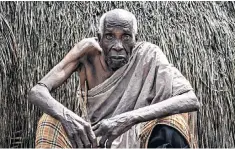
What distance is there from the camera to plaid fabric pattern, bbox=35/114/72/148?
117 inches

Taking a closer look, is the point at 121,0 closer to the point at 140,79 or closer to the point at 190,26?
the point at 190,26

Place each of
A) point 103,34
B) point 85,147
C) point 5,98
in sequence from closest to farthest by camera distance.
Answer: point 85,147
point 103,34
point 5,98

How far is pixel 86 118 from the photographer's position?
3.22m

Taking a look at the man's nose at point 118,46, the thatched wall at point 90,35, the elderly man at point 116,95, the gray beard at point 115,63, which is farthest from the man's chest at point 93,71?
the thatched wall at point 90,35

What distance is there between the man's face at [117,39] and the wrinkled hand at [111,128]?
318 millimetres

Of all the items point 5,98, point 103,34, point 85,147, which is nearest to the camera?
point 85,147

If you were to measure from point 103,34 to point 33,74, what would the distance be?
123cm

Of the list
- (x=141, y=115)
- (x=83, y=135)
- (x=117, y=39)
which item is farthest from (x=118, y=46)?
(x=83, y=135)

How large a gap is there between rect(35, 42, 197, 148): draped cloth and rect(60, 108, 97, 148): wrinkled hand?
19 cm

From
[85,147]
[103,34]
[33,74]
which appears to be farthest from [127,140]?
[33,74]

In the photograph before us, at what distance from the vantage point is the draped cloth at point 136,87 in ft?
10.1

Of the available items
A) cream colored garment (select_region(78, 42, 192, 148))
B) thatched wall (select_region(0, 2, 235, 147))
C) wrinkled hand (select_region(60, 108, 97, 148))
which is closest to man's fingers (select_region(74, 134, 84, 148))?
wrinkled hand (select_region(60, 108, 97, 148))

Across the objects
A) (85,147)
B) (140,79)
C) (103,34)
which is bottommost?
(85,147)

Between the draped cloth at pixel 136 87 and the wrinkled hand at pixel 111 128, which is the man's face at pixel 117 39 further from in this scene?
the wrinkled hand at pixel 111 128
